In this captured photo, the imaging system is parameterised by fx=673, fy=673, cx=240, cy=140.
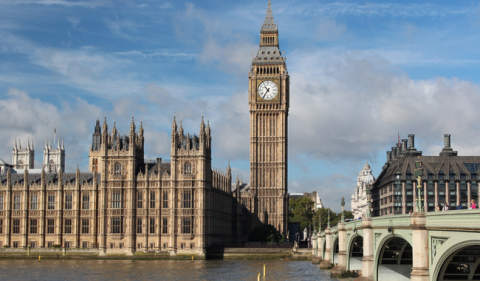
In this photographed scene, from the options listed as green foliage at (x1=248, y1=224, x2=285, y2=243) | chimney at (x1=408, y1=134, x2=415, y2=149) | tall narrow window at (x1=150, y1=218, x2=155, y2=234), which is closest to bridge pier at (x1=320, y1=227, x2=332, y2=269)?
tall narrow window at (x1=150, y1=218, x2=155, y2=234)

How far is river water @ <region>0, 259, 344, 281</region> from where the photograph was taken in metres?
80.2

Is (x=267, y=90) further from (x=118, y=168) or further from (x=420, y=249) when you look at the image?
(x=420, y=249)

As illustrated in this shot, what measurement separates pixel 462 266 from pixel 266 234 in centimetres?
9478

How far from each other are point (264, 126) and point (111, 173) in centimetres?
4424

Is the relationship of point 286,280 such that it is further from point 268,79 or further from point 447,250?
point 268,79

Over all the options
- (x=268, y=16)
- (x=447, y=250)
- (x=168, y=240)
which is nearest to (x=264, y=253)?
(x=168, y=240)

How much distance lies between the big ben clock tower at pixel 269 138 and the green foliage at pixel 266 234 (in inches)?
301

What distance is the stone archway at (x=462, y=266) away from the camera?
3944 cm

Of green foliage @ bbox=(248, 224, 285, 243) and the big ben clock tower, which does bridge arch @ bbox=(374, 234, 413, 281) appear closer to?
green foliage @ bbox=(248, 224, 285, 243)

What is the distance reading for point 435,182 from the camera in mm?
139500

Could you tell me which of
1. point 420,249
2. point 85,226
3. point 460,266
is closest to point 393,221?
point 460,266

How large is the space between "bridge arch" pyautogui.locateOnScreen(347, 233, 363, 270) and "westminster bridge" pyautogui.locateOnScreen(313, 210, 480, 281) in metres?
3.34

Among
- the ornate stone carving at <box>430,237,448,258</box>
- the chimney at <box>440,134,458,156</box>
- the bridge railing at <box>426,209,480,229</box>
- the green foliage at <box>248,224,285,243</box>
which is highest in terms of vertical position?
the chimney at <box>440,134,458,156</box>

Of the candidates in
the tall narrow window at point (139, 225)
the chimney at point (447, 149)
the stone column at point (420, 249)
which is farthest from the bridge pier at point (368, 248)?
the chimney at point (447, 149)
